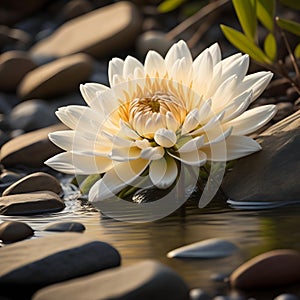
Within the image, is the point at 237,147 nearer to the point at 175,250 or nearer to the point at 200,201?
the point at 200,201

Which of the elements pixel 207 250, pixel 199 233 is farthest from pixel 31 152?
pixel 207 250

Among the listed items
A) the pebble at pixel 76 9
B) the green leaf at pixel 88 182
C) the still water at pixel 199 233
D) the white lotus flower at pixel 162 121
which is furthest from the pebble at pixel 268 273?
the pebble at pixel 76 9

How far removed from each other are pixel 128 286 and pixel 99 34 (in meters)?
3.73

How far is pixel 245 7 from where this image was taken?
2.90 metres

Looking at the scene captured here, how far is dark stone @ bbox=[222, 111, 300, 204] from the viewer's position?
7.60 feet

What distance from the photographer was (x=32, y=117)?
4039 millimetres

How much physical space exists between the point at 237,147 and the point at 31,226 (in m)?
0.58

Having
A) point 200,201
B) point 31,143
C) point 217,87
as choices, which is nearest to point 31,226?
point 200,201

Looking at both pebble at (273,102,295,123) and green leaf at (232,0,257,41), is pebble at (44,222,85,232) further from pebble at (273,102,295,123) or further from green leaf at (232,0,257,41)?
pebble at (273,102,295,123)

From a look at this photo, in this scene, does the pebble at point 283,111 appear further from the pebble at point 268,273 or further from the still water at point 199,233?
the pebble at point 268,273

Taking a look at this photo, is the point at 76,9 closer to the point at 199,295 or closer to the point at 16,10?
the point at 16,10

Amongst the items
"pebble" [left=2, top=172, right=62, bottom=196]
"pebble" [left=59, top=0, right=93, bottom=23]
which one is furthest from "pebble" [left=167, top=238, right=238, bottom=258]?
"pebble" [left=59, top=0, right=93, bottom=23]

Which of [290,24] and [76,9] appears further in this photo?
[76,9]

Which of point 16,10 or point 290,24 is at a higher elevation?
point 16,10
